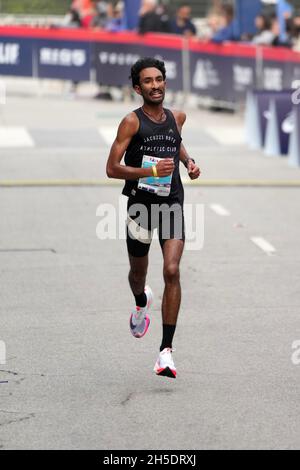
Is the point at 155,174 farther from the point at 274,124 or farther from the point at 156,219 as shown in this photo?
the point at 274,124

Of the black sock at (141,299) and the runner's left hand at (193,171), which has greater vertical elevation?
the runner's left hand at (193,171)

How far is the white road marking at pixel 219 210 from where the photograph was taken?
606 inches

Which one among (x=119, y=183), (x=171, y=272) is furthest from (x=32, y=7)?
(x=171, y=272)

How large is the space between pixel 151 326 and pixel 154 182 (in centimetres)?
176

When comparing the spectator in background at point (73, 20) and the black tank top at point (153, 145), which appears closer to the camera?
the black tank top at point (153, 145)

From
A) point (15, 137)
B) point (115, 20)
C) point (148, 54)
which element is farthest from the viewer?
point (115, 20)

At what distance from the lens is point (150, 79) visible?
27.1 ft

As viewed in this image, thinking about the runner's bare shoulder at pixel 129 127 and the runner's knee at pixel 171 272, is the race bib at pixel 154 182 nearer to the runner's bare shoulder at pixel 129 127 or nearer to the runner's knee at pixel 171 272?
the runner's bare shoulder at pixel 129 127

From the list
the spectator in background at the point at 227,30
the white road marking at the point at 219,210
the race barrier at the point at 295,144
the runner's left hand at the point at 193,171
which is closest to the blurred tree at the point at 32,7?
the spectator in background at the point at 227,30

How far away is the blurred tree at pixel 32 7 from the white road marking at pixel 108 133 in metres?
22.4

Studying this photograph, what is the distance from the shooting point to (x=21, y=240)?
13.5 m
